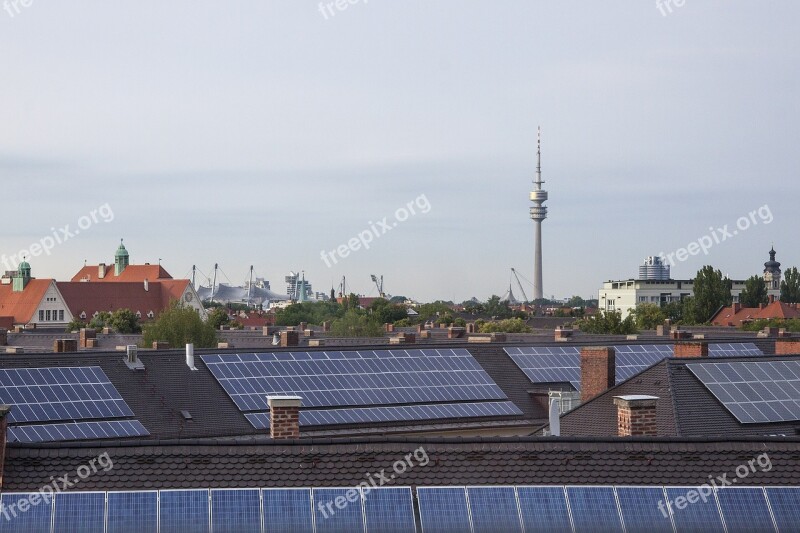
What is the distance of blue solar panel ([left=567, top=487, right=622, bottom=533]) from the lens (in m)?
20.3

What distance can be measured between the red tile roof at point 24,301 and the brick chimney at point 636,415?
172 metres

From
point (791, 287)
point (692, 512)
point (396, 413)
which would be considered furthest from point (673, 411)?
point (791, 287)

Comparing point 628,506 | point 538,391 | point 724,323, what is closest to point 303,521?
point 628,506

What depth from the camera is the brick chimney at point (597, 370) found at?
4303 cm

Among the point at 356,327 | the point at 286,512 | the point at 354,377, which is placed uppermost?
the point at 356,327

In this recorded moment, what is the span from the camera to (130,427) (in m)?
44.1

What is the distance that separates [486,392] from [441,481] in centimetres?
3322

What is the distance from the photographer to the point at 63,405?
4394 centimetres

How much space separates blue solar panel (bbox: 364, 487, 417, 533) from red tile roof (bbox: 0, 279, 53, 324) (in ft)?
Answer: 584

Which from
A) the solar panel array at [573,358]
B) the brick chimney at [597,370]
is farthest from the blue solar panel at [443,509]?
the solar panel array at [573,358]

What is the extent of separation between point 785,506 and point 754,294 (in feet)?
519

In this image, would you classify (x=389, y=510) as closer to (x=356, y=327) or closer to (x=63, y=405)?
(x=63, y=405)

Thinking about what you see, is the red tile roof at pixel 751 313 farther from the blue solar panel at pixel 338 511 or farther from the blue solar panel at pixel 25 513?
the blue solar panel at pixel 25 513

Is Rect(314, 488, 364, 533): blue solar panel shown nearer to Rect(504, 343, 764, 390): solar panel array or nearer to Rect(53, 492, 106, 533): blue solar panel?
Rect(53, 492, 106, 533): blue solar panel
